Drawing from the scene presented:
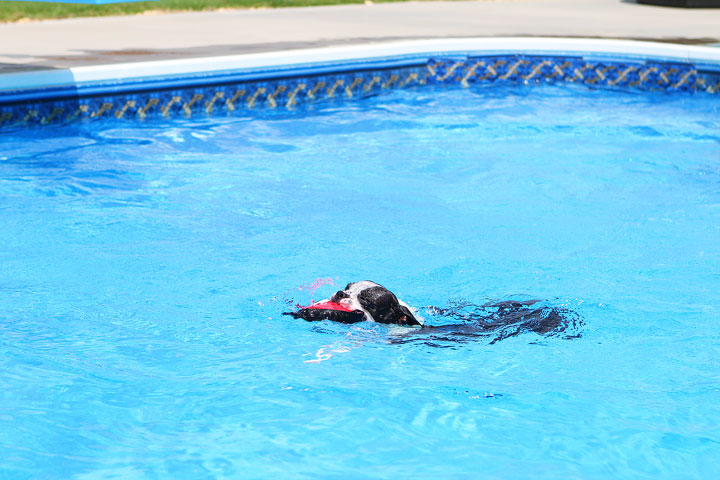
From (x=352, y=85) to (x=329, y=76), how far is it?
294mm

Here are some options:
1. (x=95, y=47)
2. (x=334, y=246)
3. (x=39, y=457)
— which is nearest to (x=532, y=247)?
(x=334, y=246)

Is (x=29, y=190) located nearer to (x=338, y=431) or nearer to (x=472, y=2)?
(x=338, y=431)

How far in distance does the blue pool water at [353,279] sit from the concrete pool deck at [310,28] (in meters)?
1.21

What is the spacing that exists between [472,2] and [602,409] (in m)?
13.5

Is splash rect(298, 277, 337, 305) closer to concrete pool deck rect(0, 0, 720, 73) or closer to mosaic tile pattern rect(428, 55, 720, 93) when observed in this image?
concrete pool deck rect(0, 0, 720, 73)

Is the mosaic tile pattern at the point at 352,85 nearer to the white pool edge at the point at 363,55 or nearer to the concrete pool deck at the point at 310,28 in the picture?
the white pool edge at the point at 363,55

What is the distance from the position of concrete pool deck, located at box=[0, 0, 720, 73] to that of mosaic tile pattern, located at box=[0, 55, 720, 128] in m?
0.42

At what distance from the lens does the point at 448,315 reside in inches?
159

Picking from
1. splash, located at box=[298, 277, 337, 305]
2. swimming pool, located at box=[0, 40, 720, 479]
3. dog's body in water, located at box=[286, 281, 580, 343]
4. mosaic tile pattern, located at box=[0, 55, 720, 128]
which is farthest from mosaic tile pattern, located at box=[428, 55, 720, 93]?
dog's body in water, located at box=[286, 281, 580, 343]

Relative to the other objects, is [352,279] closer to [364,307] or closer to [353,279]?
[353,279]

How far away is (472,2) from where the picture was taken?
16062 millimetres

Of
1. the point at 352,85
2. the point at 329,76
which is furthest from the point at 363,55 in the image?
the point at 329,76

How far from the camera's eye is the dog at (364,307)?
3.35m

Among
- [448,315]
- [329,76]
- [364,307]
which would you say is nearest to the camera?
[364,307]
